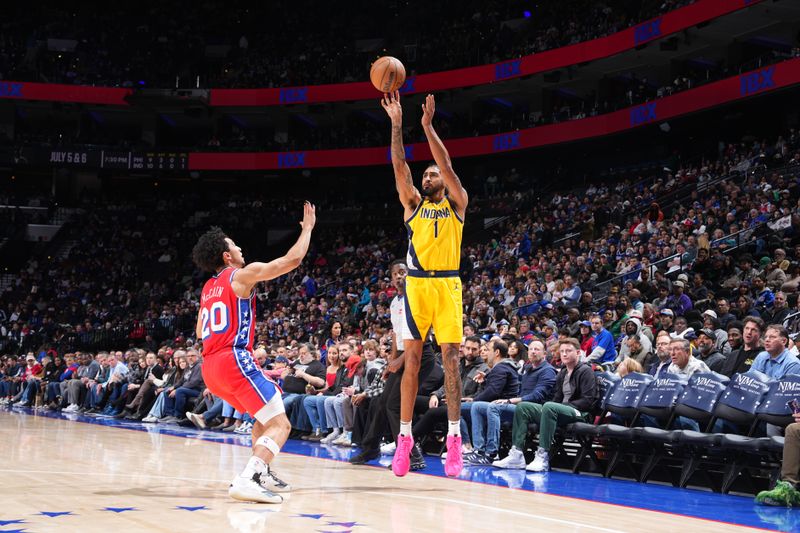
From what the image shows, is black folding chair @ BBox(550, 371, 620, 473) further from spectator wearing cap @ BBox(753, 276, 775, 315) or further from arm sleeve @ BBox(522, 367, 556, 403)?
spectator wearing cap @ BBox(753, 276, 775, 315)

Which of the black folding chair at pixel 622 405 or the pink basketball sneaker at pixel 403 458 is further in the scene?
the black folding chair at pixel 622 405

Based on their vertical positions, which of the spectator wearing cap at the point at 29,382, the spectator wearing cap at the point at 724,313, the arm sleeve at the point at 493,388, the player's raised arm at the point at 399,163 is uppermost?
the player's raised arm at the point at 399,163

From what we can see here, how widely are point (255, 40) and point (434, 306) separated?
102 ft

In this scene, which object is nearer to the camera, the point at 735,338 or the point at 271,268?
the point at 271,268

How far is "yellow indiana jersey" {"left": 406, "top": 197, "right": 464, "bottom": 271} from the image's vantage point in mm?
6254

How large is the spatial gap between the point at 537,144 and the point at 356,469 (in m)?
20.1

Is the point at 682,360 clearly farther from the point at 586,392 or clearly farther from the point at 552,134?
the point at 552,134

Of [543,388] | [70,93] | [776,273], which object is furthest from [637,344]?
[70,93]

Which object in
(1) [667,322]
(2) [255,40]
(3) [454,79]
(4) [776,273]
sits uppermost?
(2) [255,40]

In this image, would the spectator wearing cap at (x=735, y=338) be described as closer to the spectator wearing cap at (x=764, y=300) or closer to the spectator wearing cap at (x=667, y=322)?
the spectator wearing cap at (x=667, y=322)

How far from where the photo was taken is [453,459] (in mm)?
6098

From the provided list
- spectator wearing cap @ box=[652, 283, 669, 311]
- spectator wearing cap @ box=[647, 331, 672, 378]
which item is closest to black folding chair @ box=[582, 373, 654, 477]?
spectator wearing cap @ box=[647, 331, 672, 378]

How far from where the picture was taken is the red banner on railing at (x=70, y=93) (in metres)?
30.8

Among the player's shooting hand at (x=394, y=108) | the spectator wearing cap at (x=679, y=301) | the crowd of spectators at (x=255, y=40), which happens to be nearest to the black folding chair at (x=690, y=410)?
the player's shooting hand at (x=394, y=108)
